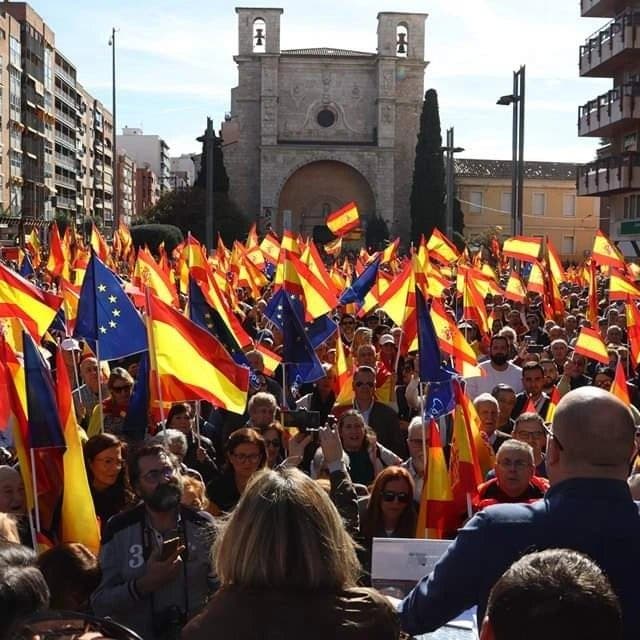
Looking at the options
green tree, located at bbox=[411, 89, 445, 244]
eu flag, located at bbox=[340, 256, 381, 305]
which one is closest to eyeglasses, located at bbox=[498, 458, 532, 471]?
eu flag, located at bbox=[340, 256, 381, 305]

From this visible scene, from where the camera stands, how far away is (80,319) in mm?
8203

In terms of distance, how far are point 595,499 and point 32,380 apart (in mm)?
3382

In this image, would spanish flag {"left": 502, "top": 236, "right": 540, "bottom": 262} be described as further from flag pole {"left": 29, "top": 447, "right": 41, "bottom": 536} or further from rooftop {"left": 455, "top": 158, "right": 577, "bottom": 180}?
rooftop {"left": 455, "top": 158, "right": 577, "bottom": 180}

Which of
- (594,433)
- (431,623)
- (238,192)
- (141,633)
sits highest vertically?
(238,192)

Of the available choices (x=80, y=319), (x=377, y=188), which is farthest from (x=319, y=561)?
(x=377, y=188)

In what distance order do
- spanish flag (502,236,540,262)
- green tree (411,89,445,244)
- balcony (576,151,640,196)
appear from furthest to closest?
green tree (411,89,445,244)
balcony (576,151,640,196)
spanish flag (502,236,540,262)

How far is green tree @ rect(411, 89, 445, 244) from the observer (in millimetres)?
65750

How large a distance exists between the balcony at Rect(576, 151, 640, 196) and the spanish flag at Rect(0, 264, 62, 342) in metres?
34.8

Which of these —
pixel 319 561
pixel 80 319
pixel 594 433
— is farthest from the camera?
pixel 80 319

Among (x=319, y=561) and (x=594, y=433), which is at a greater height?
(x=594, y=433)

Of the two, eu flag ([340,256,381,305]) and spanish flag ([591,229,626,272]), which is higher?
spanish flag ([591,229,626,272])

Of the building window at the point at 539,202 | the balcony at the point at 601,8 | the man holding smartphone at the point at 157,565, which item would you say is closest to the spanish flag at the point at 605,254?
the man holding smartphone at the point at 157,565

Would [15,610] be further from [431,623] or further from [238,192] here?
[238,192]

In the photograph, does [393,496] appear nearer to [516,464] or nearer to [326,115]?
[516,464]
